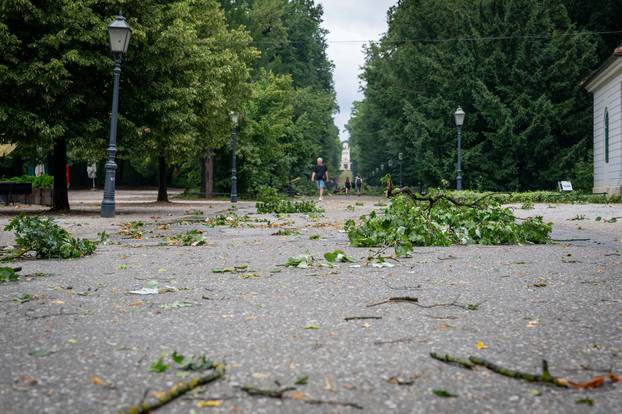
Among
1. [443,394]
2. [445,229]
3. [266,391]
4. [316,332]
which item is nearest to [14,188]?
[445,229]

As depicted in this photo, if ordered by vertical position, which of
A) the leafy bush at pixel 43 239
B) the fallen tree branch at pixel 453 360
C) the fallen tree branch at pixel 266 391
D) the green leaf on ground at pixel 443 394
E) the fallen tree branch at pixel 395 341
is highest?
the leafy bush at pixel 43 239

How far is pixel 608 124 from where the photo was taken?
26.6 metres

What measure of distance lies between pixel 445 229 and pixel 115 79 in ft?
31.2

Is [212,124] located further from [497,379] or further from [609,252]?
[497,379]

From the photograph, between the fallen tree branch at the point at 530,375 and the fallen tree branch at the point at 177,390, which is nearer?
the fallen tree branch at the point at 177,390

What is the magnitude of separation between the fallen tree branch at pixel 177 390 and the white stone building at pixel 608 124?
23327mm

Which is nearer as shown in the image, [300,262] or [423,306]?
[423,306]

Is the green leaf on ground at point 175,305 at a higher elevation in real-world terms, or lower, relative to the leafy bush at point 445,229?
lower

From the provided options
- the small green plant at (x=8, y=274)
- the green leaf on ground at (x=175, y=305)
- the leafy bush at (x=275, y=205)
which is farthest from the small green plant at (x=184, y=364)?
the leafy bush at (x=275, y=205)

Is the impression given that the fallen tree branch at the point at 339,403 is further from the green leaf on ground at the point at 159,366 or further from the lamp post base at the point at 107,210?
the lamp post base at the point at 107,210

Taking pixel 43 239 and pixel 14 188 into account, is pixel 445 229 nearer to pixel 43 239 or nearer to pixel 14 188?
pixel 43 239

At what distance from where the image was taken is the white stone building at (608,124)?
80.7 ft

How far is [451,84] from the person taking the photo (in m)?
35.8

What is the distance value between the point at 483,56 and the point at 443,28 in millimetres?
6194
